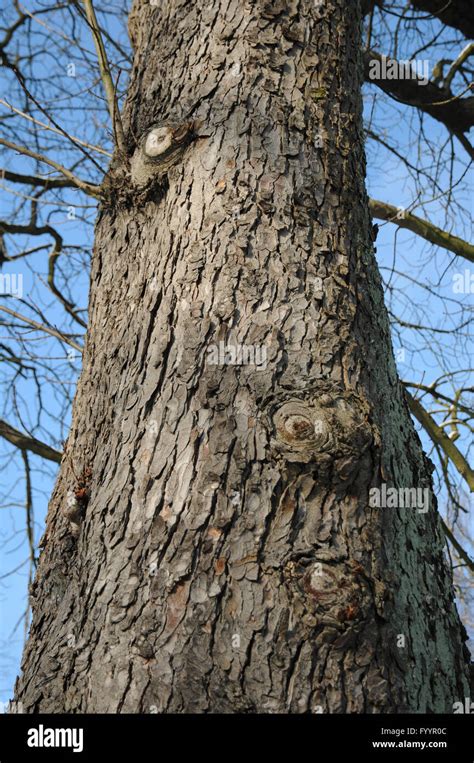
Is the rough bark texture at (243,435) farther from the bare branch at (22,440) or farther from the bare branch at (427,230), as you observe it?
the bare branch at (22,440)

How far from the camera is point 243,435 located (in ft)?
5.10

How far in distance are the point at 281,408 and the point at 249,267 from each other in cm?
39

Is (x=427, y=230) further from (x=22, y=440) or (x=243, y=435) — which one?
(x=243, y=435)

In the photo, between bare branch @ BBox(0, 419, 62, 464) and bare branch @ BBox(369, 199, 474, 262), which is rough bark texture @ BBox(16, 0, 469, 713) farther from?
bare branch @ BBox(0, 419, 62, 464)

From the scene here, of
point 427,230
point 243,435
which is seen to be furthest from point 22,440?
point 243,435

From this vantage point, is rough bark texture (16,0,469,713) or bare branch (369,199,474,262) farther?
bare branch (369,199,474,262)

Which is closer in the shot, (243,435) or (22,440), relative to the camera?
(243,435)

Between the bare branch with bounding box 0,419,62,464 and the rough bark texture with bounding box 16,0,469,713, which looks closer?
the rough bark texture with bounding box 16,0,469,713

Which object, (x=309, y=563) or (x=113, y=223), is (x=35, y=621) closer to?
(x=309, y=563)

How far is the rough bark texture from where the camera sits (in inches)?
54.9

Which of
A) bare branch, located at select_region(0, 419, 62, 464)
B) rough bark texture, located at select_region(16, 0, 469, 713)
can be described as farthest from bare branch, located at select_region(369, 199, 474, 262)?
bare branch, located at select_region(0, 419, 62, 464)

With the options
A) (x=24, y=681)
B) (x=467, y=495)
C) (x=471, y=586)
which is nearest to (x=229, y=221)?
(x=24, y=681)

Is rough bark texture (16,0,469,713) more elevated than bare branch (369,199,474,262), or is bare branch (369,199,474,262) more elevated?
bare branch (369,199,474,262)

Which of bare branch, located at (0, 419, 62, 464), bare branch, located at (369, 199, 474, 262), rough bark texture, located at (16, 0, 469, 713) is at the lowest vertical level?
rough bark texture, located at (16, 0, 469, 713)
